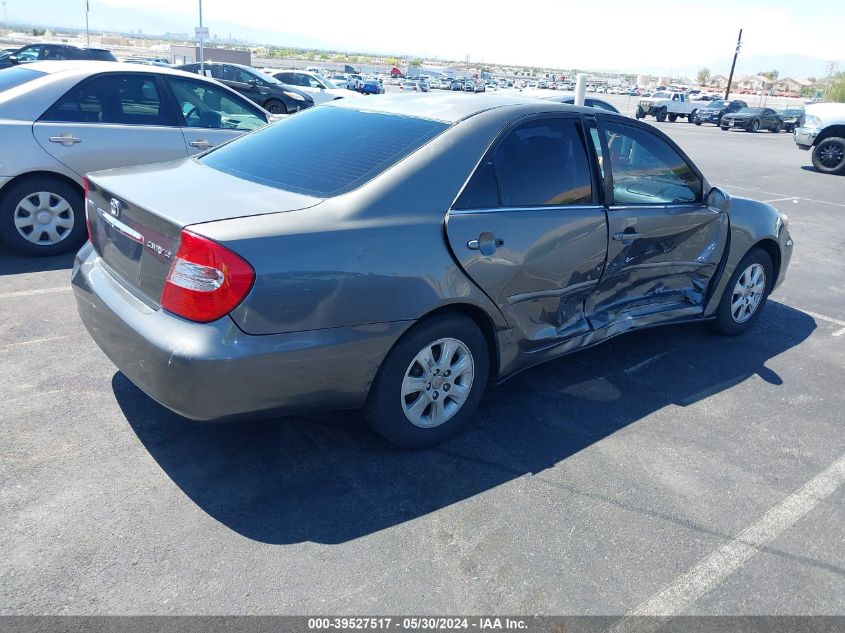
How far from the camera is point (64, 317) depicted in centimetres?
482

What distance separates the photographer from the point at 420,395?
11.3ft

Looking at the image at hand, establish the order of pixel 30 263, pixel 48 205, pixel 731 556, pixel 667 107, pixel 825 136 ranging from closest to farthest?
pixel 731 556 → pixel 30 263 → pixel 48 205 → pixel 825 136 → pixel 667 107

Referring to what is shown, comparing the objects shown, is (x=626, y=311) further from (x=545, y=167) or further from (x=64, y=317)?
(x=64, y=317)

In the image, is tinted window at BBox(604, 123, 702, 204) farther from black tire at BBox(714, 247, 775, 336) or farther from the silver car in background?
the silver car in background

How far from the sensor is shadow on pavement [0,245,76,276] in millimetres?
5738

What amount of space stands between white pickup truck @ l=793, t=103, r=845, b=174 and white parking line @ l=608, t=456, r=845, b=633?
1572cm

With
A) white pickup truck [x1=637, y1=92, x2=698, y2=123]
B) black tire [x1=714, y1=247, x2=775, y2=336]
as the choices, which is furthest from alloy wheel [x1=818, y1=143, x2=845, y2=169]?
white pickup truck [x1=637, y1=92, x2=698, y2=123]

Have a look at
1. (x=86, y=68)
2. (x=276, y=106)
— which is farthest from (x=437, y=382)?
(x=276, y=106)

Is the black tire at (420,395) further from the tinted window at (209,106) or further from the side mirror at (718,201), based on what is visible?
the tinted window at (209,106)

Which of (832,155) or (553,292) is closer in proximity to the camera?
(553,292)

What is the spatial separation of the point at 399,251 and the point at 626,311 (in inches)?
75.3

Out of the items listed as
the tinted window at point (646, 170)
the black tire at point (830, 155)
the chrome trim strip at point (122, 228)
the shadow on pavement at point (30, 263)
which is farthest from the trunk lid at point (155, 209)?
the black tire at point (830, 155)

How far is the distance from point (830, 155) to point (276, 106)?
14.9 metres

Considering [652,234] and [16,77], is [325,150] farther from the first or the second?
[16,77]
